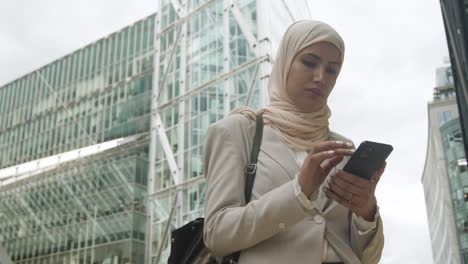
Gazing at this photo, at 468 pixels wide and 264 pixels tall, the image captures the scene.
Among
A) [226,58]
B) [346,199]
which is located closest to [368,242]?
[346,199]

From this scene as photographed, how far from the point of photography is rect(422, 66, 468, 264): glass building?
1284 inches

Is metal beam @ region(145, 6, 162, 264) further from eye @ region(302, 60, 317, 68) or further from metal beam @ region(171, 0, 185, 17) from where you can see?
eye @ region(302, 60, 317, 68)

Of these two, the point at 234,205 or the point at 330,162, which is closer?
the point at 330,162

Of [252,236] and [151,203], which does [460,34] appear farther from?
[151,203]

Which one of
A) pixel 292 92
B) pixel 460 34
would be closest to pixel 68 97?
pixel 460 34

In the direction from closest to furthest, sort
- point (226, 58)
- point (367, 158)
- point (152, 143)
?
point (367, 158) < point (226, 58) < point (152, 143)

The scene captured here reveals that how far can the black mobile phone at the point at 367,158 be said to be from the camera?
1.58 metres

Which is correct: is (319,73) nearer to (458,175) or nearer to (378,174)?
(378,174)

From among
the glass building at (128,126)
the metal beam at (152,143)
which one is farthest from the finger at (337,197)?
the metal beam at (152,143)

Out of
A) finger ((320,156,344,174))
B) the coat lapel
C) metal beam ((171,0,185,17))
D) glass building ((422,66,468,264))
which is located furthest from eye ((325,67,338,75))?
glass building ((422,66,468,264))

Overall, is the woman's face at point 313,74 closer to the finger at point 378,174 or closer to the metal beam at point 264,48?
the finger at point 378,174

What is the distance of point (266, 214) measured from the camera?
1.68m

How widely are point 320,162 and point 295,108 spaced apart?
46cm

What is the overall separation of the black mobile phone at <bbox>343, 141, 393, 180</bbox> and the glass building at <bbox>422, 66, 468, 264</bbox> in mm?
32003
